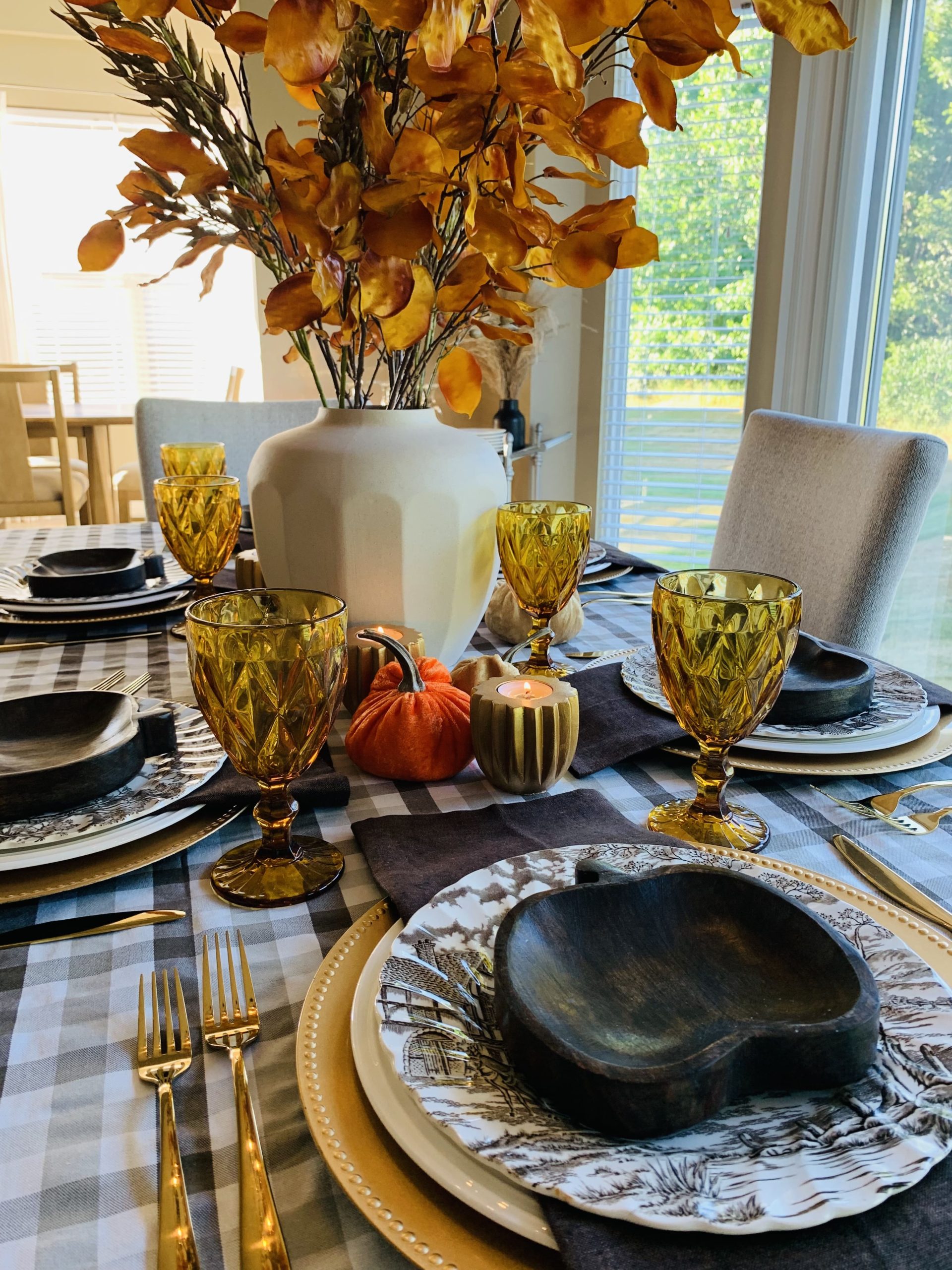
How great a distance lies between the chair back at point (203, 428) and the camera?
208 centimetres

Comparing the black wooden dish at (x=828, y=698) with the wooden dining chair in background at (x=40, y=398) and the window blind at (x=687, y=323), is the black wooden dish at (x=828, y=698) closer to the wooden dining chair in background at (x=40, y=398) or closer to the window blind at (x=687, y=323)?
the window blind at (x=687, y=323)

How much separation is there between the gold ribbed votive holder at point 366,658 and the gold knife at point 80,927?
0.30 m

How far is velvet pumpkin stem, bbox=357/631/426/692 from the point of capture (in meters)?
0.69

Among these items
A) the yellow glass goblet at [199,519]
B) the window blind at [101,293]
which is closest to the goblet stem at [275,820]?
the yellow glass goblet at [199,519]

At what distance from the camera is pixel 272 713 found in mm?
530

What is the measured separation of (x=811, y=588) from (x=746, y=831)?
0.79m

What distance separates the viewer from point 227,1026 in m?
0.43

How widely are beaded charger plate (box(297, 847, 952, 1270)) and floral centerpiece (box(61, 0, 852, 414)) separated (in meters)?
0.43

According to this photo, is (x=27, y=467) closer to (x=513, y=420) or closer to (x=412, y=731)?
(x=513, y=420)

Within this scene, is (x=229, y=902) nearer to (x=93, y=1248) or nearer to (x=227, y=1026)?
(x=227, y=1026)

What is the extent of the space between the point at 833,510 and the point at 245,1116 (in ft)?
3.78

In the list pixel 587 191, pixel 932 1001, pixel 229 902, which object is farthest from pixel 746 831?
pixel 587 191

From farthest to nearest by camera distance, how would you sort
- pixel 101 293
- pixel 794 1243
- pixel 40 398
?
pixel 101 293, pixel 40 398, pixel 794 1243

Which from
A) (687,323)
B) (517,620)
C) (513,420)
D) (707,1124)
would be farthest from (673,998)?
(513,420)
